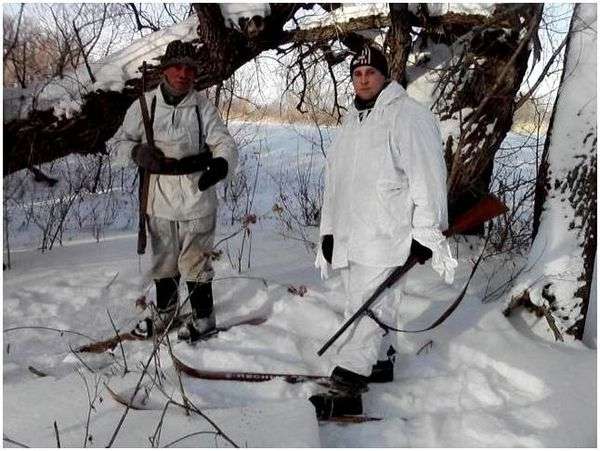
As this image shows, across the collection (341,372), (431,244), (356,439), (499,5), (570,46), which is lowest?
(356,439)

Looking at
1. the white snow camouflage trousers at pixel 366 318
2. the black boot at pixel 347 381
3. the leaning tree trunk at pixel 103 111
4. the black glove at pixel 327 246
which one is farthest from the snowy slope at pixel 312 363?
the leaning tree trunk at pixel 103 111

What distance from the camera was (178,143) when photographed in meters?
3.06

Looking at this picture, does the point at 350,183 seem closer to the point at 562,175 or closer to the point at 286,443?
the point at 286,443

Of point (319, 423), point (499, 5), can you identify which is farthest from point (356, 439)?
point (499, 5)

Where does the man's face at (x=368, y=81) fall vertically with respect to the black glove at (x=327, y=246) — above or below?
above

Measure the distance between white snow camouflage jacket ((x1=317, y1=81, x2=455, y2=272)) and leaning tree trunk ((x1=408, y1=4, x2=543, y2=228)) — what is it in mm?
1605

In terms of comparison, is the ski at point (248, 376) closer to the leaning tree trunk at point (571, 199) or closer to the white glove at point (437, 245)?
the white glove at point (437, 245)

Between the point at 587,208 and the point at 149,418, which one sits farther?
the point at 587,208

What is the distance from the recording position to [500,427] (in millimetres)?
2361

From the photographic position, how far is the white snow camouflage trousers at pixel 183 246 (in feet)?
10.5

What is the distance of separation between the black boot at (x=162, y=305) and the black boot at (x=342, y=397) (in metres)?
1.16

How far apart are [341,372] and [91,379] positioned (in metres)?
1.27

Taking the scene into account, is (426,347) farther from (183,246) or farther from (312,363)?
(183,246)

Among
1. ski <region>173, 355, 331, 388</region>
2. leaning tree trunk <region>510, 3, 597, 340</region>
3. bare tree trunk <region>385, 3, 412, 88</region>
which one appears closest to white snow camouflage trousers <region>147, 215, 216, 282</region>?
ski <region>173, 355, 331, 388</region>
